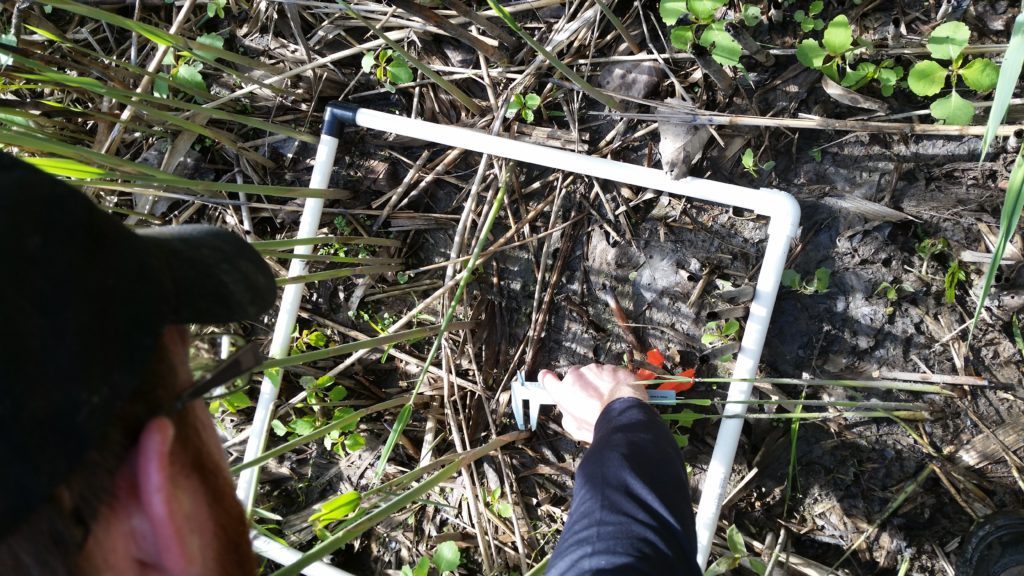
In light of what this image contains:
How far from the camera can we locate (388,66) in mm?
1303

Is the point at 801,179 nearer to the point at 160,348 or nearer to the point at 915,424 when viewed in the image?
the point at 915,424

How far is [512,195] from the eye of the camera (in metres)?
1.32

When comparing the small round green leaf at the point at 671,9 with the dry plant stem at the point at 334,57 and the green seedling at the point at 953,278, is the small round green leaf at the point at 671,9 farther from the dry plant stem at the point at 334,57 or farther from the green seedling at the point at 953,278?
the green seedling at the point at 953,278

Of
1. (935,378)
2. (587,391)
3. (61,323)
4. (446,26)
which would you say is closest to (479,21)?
(446,26)

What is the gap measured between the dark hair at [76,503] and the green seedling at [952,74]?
122 centimetres

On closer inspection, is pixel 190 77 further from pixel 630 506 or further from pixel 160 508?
pixel 630 506

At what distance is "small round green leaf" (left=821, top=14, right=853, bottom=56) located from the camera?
3.59ft

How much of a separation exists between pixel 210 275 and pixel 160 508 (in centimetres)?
23

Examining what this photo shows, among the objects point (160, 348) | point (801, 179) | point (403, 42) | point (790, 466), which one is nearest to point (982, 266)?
point (801, 179)

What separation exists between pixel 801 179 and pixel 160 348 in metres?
1.12

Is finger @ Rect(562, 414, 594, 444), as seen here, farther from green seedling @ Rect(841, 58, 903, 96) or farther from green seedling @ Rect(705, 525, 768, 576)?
green seedling @ Rect(841, 58, 903, 96)

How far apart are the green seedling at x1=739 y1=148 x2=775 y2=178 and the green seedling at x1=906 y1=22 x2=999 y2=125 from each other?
0.26 m

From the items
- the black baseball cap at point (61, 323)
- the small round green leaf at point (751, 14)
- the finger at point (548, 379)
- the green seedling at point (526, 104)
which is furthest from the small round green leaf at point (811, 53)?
the black baseball cap at point (61, 323)

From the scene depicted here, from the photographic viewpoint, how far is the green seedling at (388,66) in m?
1.30
